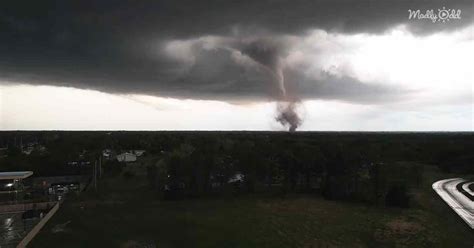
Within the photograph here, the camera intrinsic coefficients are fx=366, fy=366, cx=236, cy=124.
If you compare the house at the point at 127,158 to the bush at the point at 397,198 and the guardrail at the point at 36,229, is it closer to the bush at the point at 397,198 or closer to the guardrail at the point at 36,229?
the guardrail at the point at 36,229

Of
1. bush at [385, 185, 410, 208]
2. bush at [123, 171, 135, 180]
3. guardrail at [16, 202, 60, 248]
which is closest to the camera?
guardrail at [16, 202, 60, 248]

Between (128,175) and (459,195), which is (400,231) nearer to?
(459,195)

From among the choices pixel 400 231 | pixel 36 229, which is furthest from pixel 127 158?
pixel 400 231

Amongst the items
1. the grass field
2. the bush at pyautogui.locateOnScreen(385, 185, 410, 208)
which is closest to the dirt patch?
the grass field

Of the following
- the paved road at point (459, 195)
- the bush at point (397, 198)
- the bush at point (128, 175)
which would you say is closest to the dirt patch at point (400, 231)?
the paved road at point (459, 195)

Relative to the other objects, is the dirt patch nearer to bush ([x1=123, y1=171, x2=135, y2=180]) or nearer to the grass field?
the grass field

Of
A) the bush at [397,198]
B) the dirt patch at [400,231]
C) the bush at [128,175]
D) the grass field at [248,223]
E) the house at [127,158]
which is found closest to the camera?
the grass field at [248,223]

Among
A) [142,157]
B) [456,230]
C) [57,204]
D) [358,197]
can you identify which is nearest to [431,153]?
[358,197]
